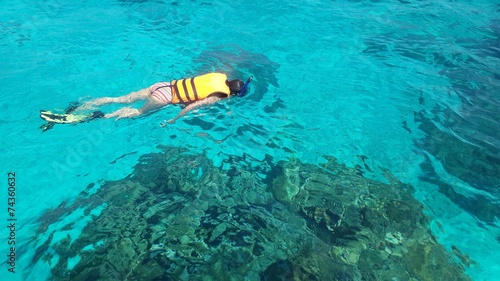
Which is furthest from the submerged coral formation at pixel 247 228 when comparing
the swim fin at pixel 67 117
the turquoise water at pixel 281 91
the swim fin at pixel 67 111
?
the swim fin at pixel 67 111

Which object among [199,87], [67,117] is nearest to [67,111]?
[67,117]

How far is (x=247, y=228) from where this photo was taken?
471 cm

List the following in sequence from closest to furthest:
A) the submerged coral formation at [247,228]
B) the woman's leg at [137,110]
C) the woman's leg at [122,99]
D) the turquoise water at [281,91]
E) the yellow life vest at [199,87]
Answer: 1. the submerged coral formation at [247,228]
2. the turquoise water at [281,91]
3. the yellow life vest at [199,87]
4. the woman's leg at [137,110]
5. the woman's leg at [122,99]

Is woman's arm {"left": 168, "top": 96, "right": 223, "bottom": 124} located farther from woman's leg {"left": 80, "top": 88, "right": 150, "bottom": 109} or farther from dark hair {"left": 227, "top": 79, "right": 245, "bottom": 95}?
woman's leg {"left": 80, "top": 88, "right": 150, "bottom": 109}

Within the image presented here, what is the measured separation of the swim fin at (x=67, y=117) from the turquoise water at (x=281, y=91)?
0.16m

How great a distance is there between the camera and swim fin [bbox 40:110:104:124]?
6.07 m

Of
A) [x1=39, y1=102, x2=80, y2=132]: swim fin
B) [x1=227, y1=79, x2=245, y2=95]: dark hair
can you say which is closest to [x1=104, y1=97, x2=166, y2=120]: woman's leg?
[x1=39, y1=102, x2=80, y2=132]: swim fin

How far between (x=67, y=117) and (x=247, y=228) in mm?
3759

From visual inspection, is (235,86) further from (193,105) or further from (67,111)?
(67,111)

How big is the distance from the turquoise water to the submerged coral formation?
1.05ft

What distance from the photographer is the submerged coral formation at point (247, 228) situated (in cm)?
424

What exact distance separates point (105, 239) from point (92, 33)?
6.74m

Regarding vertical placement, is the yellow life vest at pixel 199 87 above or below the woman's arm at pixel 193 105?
above

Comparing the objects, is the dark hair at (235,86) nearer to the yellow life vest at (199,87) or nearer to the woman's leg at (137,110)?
the yellow life vest at (199,87)
